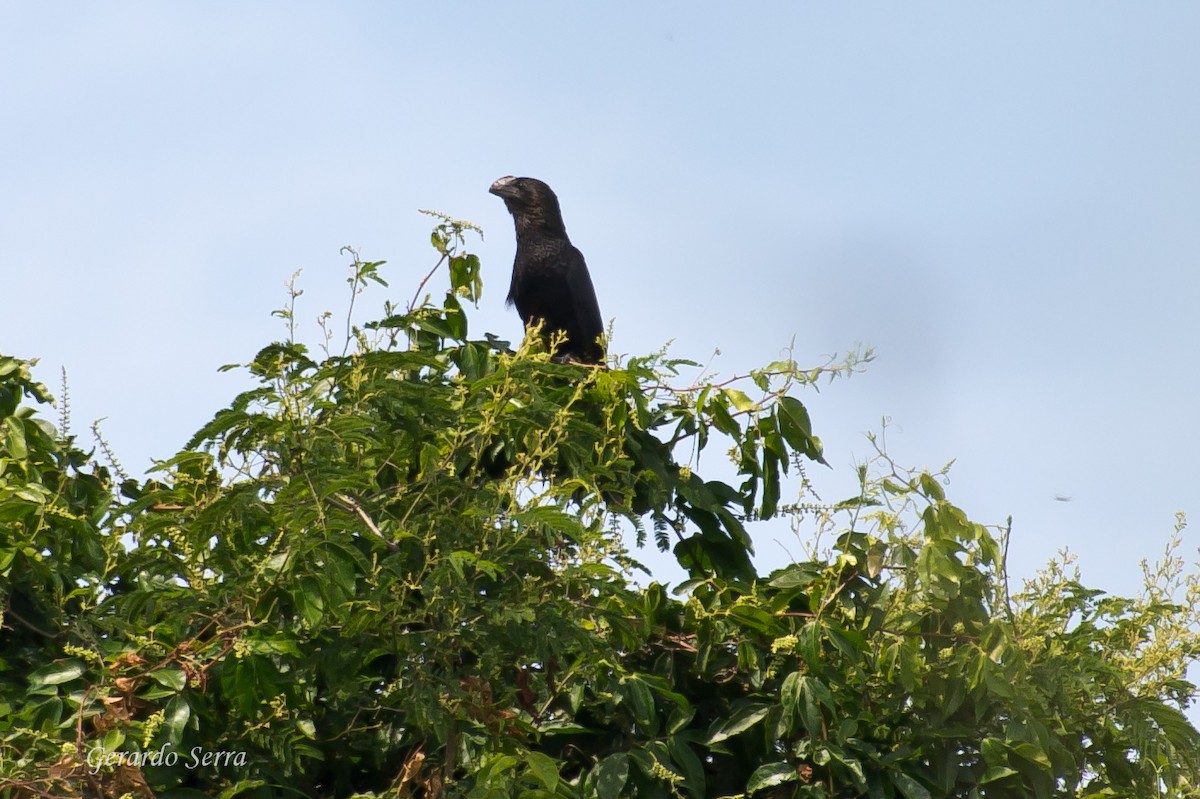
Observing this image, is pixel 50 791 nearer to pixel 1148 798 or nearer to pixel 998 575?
pixel 998 575

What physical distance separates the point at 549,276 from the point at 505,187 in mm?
572

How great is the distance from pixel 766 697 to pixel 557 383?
1.12 meters

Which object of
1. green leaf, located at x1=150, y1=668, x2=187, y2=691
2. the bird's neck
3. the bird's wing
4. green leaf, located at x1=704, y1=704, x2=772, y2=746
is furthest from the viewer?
the bird's neck

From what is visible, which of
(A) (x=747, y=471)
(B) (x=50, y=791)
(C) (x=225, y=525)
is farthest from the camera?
(A) (x=747, y=471)

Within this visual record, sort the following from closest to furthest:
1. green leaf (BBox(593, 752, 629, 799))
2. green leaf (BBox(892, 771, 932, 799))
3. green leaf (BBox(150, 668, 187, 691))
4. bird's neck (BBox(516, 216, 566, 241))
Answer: green leaf (BBox(150, 668, 187, 691))
green leaf (BBox(593, 752, 629, 799))
green leaf (BBox(892, 771, 932, 799))
bird's neck (BBox(516, 216, 566, 241))

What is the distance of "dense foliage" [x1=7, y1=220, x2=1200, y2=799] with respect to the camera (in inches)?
98.9

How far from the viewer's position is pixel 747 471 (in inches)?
139

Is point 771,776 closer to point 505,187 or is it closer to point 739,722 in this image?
point 739,722

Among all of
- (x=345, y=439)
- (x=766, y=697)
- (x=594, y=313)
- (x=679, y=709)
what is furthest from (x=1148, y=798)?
(x=594, y=313)

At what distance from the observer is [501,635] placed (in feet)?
8.44

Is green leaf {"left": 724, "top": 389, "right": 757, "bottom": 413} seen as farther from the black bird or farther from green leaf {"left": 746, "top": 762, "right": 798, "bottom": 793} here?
the black bird

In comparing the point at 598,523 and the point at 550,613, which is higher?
the point at 598,523

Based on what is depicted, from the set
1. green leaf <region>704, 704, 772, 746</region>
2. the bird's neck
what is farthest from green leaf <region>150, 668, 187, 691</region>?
the bird's neck

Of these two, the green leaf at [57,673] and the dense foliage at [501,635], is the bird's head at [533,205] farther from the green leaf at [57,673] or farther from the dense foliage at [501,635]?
the green leaf at [57,673]
